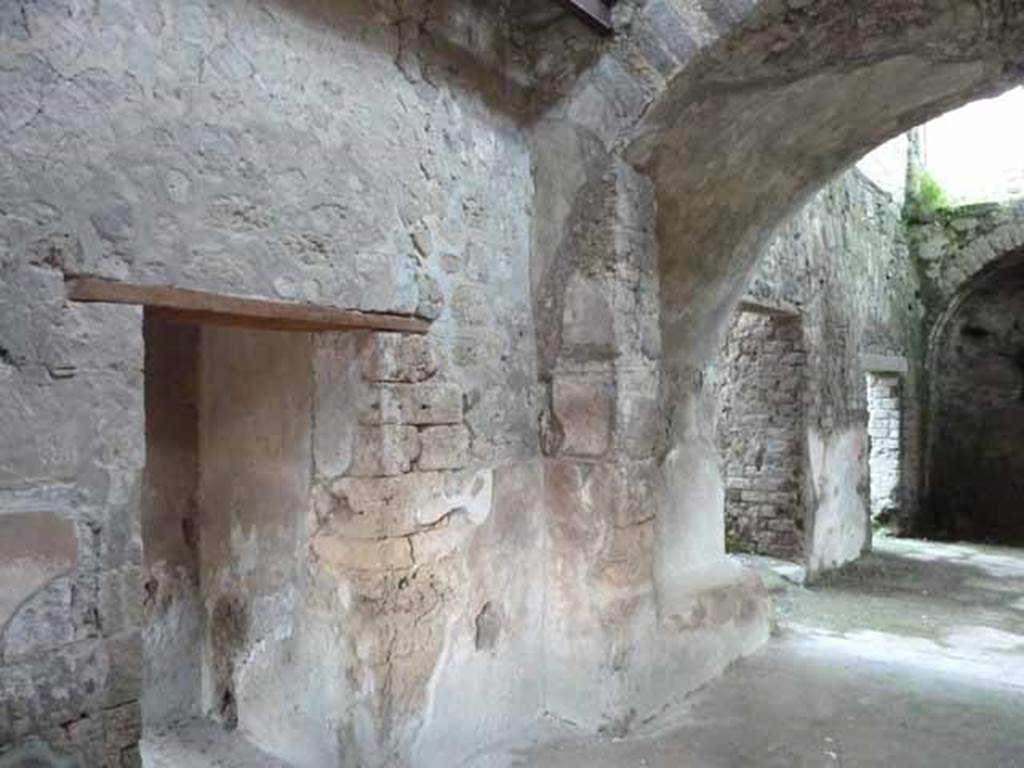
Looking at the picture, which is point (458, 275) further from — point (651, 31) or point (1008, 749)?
point (1008, 749)

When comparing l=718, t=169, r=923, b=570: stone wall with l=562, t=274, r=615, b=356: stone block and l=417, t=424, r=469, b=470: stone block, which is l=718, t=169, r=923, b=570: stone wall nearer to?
l=562, t=274, r=615, b=356: stone block

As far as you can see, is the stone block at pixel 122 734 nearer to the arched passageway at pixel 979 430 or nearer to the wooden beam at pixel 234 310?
the wooden beam at pixel 234 310

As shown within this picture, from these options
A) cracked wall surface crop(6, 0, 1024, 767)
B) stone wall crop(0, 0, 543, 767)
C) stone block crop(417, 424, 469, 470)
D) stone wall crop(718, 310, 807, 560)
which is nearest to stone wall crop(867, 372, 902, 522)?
stone wall crop(718, 310, 807, 560)

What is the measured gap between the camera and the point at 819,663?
13.2 feet

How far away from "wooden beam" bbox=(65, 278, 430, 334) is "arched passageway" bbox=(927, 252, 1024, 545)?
8.44 meters

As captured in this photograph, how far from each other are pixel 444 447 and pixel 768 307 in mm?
3324

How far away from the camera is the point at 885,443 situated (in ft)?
28.5

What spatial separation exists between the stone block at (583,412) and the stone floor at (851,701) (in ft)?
3.56

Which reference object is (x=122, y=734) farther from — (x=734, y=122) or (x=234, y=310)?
(x=734, y=122)

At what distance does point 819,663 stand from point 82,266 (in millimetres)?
3650

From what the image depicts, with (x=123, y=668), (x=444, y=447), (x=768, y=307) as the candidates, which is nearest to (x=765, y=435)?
(x=768, y=307)

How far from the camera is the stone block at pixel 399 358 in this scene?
258cm

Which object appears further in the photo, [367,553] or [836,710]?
[836,710]

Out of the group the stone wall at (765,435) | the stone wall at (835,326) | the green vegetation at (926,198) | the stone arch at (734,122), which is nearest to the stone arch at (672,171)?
the stone arch at (734,122)
